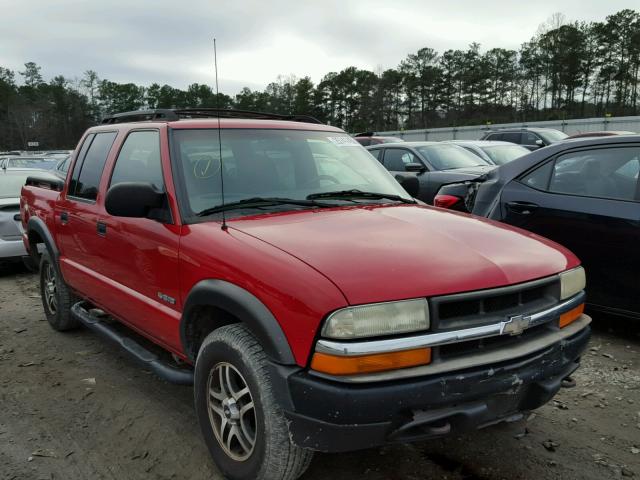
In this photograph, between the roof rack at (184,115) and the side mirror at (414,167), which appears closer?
the roof rack at (184,115)

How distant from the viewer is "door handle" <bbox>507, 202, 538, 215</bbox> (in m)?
4.82

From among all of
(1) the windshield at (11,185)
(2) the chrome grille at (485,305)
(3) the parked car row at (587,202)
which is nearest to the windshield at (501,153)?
(3) the parked car row at (587,202)

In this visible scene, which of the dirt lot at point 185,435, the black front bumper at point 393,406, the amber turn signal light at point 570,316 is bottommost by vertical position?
the dirt lot at point 185,435

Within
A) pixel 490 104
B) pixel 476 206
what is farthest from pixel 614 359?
pixel 490 104

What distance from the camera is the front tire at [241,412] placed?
2348 millimetres

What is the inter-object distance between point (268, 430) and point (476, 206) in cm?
365

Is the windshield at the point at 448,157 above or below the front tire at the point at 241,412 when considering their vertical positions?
above

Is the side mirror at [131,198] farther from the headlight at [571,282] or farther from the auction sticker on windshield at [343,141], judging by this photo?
the headlight at [571,282]

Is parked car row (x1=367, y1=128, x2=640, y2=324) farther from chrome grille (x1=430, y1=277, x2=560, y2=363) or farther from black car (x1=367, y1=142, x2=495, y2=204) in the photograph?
black car (x1=367, y1=142, x2=495, y2=204)

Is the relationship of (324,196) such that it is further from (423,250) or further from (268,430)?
(268,430)

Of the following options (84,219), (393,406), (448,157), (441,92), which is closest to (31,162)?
(448,157)

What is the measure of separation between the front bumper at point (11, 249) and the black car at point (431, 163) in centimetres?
608

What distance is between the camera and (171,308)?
311 cm

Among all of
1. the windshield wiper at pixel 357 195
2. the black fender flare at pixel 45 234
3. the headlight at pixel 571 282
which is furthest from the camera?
the black fender flare at pixel 45 234
